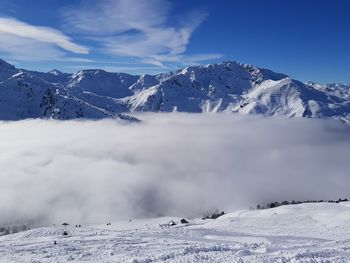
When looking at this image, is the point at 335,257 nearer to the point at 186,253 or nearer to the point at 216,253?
the point at 216,253

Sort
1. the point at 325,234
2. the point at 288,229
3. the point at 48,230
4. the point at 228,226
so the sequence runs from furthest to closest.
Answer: the point at 48,230
the point at 228,226
the point at 288,229
the point at 325,234

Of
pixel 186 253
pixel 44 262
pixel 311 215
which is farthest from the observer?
pixel 311 215

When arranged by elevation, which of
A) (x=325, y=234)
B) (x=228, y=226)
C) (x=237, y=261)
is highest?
(x=237, y=261)

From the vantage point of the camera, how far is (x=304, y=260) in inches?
1220

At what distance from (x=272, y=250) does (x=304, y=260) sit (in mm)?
6402

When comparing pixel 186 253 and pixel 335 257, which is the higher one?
pixel 335 257

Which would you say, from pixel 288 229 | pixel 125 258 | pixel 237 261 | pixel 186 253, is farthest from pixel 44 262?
pixel 288 229

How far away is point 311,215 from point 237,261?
5194 cm

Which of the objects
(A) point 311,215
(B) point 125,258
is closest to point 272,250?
(B) point 125,258

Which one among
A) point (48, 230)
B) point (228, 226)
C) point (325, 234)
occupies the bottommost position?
point (48, 230)

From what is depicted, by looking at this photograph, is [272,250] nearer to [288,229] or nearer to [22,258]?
[22,258]

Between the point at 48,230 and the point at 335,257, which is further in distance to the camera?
the point at 48,230

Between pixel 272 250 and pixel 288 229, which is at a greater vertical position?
pixel 272 250

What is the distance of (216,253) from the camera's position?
1405 inches
